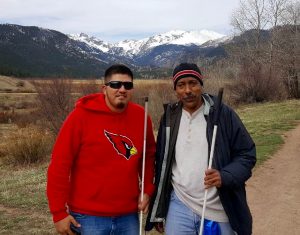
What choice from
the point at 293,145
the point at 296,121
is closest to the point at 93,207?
the point at 293,145

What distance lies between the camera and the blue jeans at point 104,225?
3240 millimetres

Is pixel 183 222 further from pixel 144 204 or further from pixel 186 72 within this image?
pixel 186 72

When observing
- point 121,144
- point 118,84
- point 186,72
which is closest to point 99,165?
point 121,144

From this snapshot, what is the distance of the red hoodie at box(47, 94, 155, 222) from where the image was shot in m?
3.18

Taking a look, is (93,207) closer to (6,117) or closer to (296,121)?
(296,121)

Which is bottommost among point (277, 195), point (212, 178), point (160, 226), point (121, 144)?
point (277, 195)

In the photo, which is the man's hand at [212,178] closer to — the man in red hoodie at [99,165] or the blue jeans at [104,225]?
the man in red hoodie at [99,165]

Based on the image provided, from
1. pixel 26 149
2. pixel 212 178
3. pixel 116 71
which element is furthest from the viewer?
pixel 26 149

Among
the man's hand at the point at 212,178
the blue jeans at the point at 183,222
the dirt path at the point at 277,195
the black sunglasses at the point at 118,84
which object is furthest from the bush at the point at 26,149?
the man's hand at the point at 212,178

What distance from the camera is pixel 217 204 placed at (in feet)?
10.5

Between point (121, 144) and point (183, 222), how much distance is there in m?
0.72

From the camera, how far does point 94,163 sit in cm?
321

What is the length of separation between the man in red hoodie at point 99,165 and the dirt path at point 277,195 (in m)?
3.62

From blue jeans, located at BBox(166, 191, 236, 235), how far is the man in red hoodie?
0.26m
